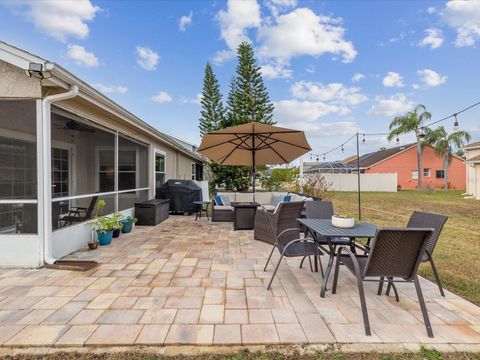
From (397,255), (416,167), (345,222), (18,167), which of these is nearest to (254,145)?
(345,222)

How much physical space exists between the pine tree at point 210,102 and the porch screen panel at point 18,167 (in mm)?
14850

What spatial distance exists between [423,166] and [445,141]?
345cm

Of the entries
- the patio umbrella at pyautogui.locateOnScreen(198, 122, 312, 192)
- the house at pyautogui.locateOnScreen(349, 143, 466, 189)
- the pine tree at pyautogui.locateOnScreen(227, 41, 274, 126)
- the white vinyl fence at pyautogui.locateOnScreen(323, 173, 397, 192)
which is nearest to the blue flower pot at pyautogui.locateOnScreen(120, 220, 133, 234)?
the patio umbrella at pyautogui.locateOnScreen(198, 122, 312, 192)

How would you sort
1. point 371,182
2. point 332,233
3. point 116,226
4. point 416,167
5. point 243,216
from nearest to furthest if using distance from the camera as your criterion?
1. point 332,233
2. point 116,226
3. point 243,216
4. point 371,182
5. point 416,167

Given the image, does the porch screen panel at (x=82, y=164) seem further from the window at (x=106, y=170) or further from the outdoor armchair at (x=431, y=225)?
the outdoor armchair at (x=431, y=225)

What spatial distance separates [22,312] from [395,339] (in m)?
3.25

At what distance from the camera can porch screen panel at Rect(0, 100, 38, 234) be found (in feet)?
12.4

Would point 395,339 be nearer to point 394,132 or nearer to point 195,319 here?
point 195,319

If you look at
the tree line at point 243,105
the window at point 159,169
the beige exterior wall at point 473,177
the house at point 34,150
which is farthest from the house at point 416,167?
the house at point 34,150

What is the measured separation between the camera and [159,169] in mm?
9516

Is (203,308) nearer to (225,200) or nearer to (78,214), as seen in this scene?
(78,214)

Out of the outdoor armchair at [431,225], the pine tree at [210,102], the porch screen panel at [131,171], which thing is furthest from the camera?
the pine tree at [210,102]

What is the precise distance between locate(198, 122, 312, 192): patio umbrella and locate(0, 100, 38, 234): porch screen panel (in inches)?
119

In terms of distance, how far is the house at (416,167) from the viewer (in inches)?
1040
